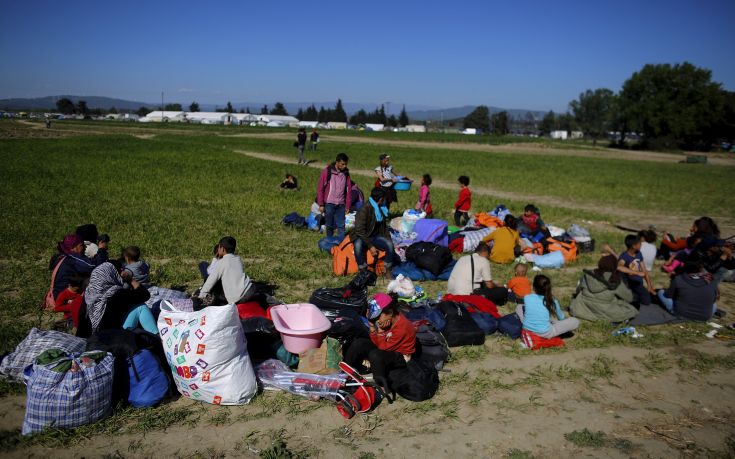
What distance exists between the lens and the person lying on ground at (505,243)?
1010 centimetres

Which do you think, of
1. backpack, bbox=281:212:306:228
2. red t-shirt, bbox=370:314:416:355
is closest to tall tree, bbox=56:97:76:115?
backpack, bbox=281:212:306:228

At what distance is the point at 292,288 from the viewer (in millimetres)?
8289

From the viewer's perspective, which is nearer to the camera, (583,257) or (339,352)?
(339,352)

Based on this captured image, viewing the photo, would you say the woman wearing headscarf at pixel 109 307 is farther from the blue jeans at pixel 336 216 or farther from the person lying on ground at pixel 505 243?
the person lying on ground at pixel 505 243

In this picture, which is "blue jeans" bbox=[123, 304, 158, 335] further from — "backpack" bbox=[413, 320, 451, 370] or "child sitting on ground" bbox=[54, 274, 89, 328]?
"backpack" bbox=[413, 320, 451, 370]

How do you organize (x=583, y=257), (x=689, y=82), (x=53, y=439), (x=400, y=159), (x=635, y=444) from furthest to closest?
1. (x=689, y=82)
2. (x=400, y=159)
3. (x=583, y=257)
4. (x=635, y=444)
5. (x=53, y=439)

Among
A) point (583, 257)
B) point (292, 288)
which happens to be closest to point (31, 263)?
→ point (292, 288)

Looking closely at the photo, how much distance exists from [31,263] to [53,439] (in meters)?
5.65

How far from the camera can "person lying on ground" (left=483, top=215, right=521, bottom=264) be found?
10102 millimetres

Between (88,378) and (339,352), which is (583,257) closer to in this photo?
(339,352)

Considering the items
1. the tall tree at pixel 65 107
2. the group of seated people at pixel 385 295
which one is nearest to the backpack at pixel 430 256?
the group of seated people at pixel 385 295

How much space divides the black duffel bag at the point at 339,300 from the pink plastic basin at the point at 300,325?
63cm

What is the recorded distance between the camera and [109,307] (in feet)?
18.1

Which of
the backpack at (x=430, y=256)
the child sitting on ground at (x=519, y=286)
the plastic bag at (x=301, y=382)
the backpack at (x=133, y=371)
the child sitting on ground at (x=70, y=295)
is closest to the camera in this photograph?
the backpack at (x=133, y=371)
